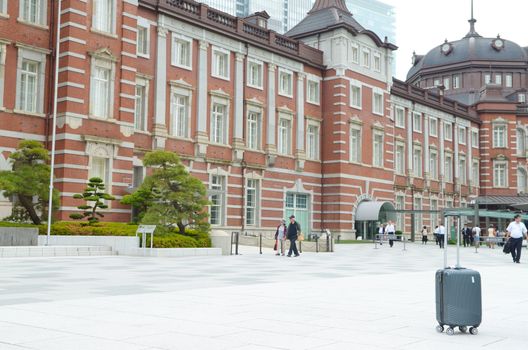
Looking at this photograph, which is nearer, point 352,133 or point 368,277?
point 368,277

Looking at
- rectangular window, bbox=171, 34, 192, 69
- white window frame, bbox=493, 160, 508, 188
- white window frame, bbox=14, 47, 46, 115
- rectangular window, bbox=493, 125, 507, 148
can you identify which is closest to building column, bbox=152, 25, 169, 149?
rectangular window, bbox=171, 34, 192, 69

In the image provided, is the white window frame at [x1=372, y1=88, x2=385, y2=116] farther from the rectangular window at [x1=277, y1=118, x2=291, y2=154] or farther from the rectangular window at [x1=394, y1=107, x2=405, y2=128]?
the rectangular window at [x1=277, y1=118, x2=291, y2=154]

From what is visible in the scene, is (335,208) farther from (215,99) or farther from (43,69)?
(43,69)

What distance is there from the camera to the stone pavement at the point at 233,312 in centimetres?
693

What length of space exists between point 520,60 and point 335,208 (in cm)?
3788

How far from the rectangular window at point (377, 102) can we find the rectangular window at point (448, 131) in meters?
13.9

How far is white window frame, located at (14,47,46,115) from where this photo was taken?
27.6 metres

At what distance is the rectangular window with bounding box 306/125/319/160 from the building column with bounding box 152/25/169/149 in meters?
12.9

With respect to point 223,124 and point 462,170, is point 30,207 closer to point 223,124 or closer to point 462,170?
point 223,124

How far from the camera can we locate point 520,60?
7044cm

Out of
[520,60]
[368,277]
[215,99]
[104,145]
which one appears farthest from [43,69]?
[520,60]

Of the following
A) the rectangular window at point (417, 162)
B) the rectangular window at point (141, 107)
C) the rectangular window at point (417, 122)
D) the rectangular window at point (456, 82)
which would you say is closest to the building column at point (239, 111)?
the rectangular window at point (141, 107)

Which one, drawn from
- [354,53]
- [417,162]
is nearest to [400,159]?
[417,162]

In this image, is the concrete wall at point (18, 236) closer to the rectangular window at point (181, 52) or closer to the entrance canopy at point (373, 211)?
the rectangular window at point (181, 52)
